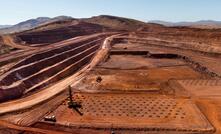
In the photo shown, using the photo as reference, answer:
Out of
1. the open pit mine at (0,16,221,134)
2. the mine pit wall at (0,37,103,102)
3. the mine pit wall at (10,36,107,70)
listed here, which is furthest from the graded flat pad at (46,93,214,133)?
the mine pit wall at (10,36,107,70)

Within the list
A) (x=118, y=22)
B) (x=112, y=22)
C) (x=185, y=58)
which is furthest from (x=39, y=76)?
(x=112, y=22)

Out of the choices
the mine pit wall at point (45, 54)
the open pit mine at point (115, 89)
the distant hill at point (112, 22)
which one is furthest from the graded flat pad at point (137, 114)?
the distant hill at point (112, 22)

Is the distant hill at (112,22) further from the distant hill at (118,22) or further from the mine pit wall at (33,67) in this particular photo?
the mine pit wall at (33,67)

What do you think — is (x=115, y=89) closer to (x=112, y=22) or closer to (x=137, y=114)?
(x=137, y=114)

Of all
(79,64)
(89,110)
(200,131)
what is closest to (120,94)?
(89,110)

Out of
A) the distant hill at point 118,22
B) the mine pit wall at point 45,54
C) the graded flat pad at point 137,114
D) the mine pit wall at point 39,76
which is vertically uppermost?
the distant hill at point 118,22

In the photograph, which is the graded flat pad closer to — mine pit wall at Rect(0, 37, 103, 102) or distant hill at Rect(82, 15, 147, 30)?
mine pit wall at Rect(0, 37, 103, 102)

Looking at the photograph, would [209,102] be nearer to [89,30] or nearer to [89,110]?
[89,110]

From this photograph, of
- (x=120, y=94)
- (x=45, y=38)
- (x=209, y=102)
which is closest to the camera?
(x=209, y=102)
